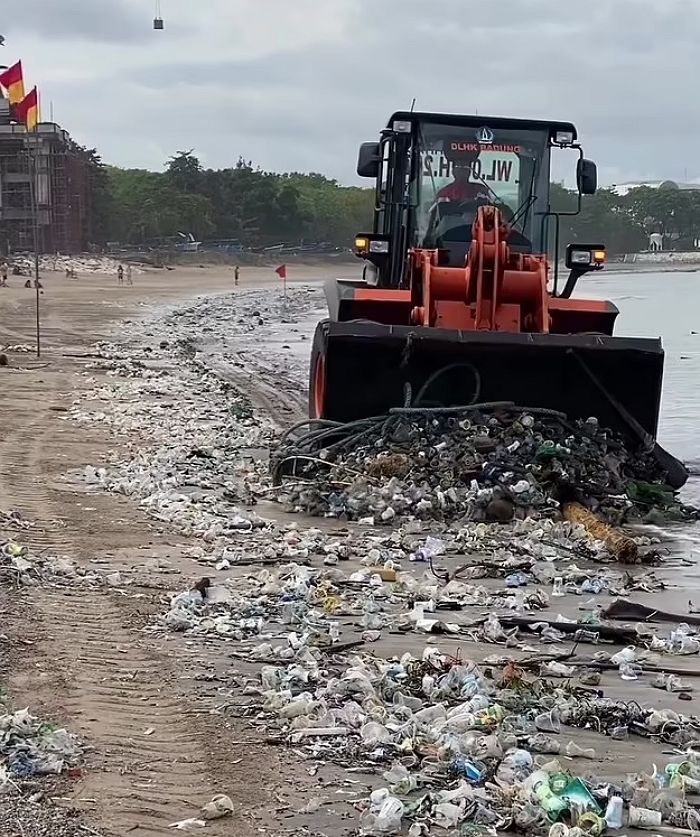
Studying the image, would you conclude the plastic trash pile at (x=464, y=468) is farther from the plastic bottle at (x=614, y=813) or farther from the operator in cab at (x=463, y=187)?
the plastic bottle at (x=614, y=813)

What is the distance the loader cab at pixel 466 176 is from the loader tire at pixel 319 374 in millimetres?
1158

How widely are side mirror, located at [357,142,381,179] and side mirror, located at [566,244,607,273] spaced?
1728 mm

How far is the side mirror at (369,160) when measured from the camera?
1004 cm

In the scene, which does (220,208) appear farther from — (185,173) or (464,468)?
(464,468)

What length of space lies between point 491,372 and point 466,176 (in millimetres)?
2049

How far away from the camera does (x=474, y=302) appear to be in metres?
9.12

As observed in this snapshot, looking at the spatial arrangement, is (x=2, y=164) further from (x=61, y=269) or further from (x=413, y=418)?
(x=413, y=418)

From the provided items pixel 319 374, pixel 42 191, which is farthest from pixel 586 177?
pixel 42 191

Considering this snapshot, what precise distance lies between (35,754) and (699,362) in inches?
848

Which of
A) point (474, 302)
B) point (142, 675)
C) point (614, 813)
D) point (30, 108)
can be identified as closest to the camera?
point (614, 813)

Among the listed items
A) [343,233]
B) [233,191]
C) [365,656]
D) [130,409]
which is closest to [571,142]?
[130,409]

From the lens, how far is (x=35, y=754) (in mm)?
3893

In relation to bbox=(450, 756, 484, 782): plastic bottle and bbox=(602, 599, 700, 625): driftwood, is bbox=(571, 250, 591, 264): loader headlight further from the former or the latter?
bbox=(450, 756, 484, 782): plastic bottle

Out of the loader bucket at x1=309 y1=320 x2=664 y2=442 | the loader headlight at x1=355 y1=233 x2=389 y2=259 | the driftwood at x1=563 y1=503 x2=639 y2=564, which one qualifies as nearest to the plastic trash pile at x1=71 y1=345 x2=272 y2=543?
the loader bucket at x1=309 y1=320 x2=664 y2=442
